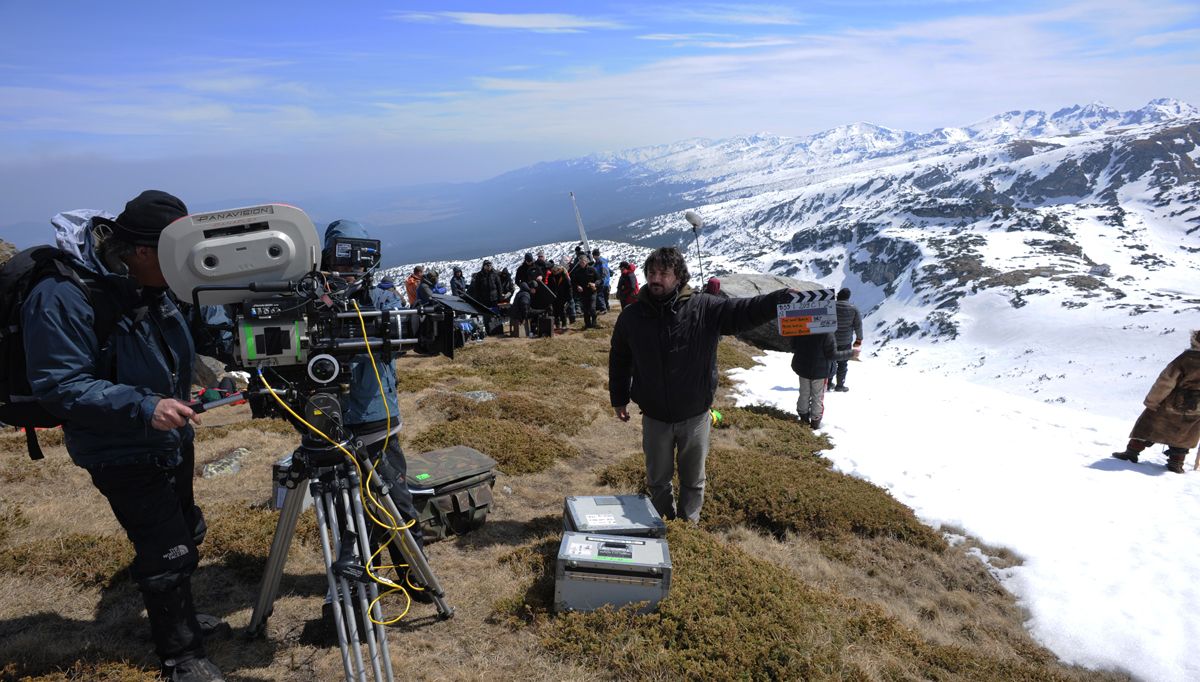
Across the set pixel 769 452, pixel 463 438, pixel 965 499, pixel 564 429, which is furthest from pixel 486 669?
pixel 965 499

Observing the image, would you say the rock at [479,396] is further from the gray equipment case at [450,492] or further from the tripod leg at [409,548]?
the tripod leg at [409,548]

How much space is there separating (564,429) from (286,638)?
7.20 metres

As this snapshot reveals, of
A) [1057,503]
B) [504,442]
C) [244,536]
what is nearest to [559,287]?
[504,442]

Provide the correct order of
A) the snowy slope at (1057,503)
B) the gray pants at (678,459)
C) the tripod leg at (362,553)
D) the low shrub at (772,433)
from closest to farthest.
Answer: the tripod leg at (362,553)
the snowy slope at (1057,503)
the gray pants at (678,459)
the low shrub at (772,433)

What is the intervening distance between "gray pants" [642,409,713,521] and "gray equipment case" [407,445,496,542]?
2155 mm

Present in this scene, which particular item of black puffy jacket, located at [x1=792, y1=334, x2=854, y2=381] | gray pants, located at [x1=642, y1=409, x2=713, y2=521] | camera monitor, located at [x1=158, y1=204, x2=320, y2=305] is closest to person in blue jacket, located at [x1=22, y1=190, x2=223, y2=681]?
camera monitor, located at [x1=158, y1=204, x2=320, y2=305]

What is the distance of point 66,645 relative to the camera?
15.8 ft

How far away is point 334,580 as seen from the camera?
3936mm

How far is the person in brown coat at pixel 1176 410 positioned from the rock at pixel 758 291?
14.7 metres

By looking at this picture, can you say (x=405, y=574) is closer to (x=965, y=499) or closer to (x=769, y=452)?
(x=769, y=452)

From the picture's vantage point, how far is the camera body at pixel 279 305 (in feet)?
12.0

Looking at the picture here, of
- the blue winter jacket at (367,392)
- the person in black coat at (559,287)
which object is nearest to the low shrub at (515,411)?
the blue winter jacket at (367,392)

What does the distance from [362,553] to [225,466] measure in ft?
21.4

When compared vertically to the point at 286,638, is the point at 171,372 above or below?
above
